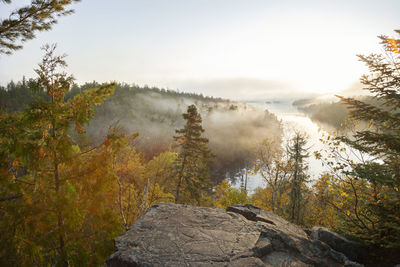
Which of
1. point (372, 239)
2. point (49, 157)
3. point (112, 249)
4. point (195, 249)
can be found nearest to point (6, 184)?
point (49, 157)

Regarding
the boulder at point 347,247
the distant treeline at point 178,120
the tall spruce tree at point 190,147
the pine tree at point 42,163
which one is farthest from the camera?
the distant treeline at point 178,120

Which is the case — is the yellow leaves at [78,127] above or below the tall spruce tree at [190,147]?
above

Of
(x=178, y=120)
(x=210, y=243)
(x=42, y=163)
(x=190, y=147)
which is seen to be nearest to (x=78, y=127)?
(x=42, y=163)

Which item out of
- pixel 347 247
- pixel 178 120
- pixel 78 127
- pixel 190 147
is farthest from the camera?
pixel 178 120

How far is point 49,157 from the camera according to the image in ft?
12.4

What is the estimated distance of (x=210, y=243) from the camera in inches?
191

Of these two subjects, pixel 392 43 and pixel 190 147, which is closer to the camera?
pixel 392 43

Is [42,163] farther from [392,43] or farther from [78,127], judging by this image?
[392,43]

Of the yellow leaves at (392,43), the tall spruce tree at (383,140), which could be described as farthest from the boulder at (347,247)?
the yellow leaves at (392,43)

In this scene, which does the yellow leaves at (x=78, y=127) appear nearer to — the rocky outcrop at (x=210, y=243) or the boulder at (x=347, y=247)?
the rocky outcrop at (x=210, y=243)

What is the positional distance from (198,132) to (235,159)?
97.7 metres

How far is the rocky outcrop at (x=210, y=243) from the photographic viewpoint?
4.14m

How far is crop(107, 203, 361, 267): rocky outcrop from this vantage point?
13.6ft

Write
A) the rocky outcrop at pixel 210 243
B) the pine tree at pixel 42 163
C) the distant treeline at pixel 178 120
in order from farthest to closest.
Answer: the distant treeline at pixel 178 120, the rocky outcrop at pixel 210 243, the pine tree at pixel 42 163
